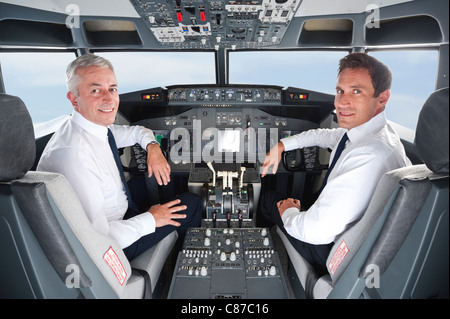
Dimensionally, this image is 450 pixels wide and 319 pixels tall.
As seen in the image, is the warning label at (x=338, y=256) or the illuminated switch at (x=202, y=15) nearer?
the warning label at (x=338, y=256)

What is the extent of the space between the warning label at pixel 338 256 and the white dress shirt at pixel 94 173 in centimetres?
83

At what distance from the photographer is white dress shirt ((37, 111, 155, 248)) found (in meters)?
1.13

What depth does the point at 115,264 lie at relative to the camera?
1021 millimetres

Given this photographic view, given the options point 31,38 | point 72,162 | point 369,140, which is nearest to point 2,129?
point 72,162

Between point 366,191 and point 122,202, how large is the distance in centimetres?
122

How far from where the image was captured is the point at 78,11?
208cm

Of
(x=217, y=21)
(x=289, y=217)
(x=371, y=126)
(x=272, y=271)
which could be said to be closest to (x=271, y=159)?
(x=289, y=217)

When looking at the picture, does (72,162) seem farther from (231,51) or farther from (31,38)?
(231,51)

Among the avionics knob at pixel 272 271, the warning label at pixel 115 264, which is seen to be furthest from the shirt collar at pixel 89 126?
the avionics knob at pixel 272 271

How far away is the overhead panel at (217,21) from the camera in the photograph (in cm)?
164

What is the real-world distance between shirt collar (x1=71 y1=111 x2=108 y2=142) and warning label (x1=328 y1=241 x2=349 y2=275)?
1275 mm

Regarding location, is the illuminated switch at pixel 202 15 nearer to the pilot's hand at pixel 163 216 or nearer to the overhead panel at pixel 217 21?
the overhead panel at pixel 217 21

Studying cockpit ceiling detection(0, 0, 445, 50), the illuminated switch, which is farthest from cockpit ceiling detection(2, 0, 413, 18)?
the illuminated switch

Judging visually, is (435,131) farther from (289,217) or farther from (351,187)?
(289,217)
